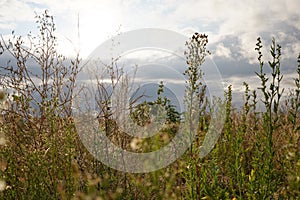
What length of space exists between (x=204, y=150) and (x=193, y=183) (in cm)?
149

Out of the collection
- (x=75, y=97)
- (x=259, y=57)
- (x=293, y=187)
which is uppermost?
(x=259, y=57)

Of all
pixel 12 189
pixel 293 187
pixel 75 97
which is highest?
pixel 75 97

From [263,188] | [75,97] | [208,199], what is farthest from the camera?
[75,97]

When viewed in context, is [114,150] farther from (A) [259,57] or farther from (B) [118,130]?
(A) [259,57]

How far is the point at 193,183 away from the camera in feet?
8.21

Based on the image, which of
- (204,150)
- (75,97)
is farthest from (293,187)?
(75,97)

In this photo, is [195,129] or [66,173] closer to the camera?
[66,173]

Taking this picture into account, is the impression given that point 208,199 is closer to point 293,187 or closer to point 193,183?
point 193,183

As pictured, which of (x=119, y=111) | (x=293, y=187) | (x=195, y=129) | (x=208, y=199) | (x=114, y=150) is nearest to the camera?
(x=293, y=187)

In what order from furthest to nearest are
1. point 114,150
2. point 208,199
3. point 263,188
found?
point 114,150, point 208,199, point 263,188

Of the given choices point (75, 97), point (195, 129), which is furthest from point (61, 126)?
point (195, 129)

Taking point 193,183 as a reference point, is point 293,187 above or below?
above

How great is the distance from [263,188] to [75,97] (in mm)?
2797

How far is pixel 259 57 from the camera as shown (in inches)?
102
